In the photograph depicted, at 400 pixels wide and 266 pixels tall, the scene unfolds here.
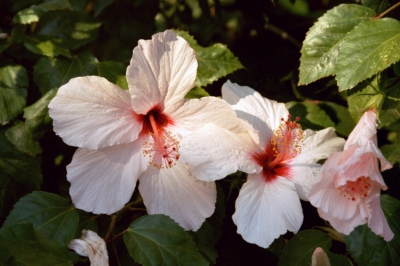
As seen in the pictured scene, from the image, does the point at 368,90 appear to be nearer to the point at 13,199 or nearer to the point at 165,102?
the point at 165,102

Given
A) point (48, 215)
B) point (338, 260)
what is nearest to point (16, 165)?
point (48, 215)

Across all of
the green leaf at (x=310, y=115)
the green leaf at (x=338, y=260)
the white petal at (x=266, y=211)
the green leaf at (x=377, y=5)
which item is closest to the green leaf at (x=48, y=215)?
the white petal at (x=266, y=211)

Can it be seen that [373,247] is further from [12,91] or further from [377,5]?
[12,91]

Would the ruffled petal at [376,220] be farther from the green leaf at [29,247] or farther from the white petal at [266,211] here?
the green leaf at [29,247]

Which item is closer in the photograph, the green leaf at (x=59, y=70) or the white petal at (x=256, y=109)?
the white petal at (x=256, y=109)

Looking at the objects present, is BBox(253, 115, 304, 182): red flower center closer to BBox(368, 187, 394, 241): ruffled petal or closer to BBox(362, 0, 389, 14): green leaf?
BBox(368, 187, 394, 241): ruffled petal
